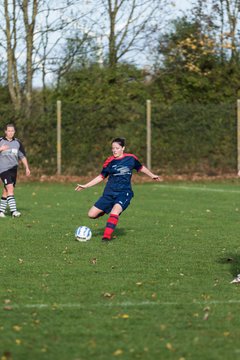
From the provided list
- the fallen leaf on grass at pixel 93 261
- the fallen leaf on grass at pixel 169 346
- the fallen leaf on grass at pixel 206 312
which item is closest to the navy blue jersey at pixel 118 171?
the fallen leaf on grass at pixel 93 261

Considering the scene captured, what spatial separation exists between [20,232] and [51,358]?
8.27 m

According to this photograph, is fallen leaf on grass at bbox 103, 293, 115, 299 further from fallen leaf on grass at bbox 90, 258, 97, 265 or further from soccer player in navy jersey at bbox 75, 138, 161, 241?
soccer player in navy jersey at bbox 75, 138, 161, 241

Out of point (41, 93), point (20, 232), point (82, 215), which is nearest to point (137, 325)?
point (20, 232)

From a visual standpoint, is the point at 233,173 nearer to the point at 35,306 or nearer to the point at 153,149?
the point at 153,149

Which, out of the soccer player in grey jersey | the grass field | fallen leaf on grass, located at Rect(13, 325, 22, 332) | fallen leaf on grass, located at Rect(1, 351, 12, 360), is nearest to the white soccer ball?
the grass field

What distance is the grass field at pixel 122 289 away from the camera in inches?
272

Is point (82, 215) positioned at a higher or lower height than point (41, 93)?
lower

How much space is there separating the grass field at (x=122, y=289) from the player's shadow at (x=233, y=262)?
0.01m

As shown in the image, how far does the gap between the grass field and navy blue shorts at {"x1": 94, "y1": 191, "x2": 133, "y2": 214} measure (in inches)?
19.4

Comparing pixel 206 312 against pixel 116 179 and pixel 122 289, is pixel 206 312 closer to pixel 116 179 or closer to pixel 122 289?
pixel 122 289

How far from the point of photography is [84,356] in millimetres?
6543

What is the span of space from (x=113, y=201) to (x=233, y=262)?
295cm

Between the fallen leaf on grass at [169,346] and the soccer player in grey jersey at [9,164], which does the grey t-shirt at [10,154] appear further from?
the fallen leaf on grass at [169,346]

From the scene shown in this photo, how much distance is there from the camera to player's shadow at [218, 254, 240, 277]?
10.6m
